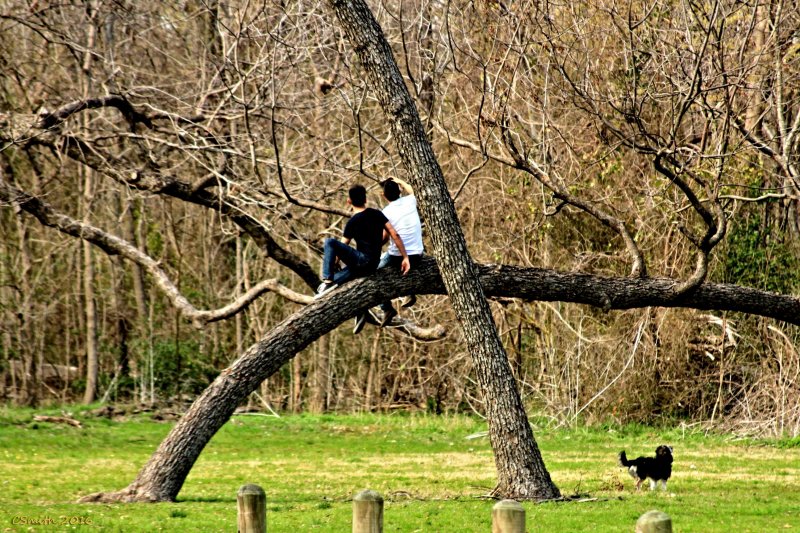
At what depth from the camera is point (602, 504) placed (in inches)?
462

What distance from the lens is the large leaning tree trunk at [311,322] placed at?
39.7 ft

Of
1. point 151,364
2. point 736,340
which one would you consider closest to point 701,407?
point 736,340

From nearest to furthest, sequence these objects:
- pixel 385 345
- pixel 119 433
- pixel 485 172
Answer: pixel 119 433, pixel 485 172, pixel 385 345

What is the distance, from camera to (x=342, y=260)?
1268 centimetres

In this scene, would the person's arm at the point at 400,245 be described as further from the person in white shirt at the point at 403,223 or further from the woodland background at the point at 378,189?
the woodland background at the point at 378,189

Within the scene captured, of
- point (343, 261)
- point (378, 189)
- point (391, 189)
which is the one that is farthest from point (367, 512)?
point (378, 189)

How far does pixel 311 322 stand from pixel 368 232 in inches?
47.1

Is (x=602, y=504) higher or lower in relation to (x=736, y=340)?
lower

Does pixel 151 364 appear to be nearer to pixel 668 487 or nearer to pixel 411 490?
pixel 411 490

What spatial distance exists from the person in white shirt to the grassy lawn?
105 inches

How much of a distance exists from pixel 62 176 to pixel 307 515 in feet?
50.3

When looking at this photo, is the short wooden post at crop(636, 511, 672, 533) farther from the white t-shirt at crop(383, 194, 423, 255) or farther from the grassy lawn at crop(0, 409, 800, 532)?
the white t-shirt at crop(383, 194, 423, 255)

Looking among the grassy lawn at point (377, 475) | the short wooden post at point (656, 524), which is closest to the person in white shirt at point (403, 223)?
the grassy lawn at point (377, 475)

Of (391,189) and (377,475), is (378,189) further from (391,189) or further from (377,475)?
(391,189)
